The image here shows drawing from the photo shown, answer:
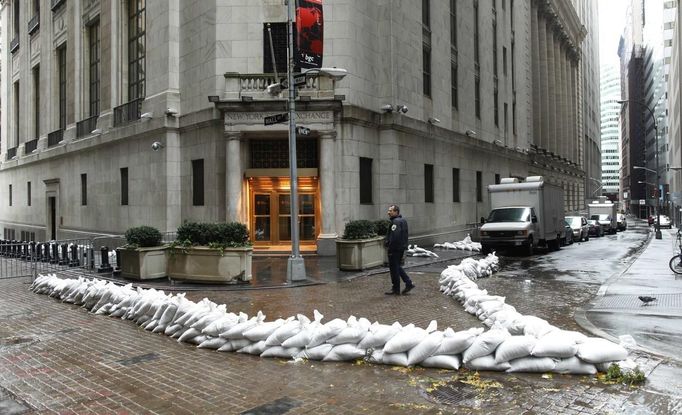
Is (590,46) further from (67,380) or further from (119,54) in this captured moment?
(67,380)

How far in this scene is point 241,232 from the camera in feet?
44.8

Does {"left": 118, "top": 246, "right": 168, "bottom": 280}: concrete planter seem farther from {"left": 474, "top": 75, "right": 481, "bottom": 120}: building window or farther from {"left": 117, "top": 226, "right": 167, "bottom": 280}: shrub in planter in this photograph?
{"left": 474, "top": 75, "right": 481, "bottom": 120}: building window

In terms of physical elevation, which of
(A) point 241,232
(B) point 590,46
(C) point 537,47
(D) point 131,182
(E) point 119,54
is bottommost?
(A) point 241,232

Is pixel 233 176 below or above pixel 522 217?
above

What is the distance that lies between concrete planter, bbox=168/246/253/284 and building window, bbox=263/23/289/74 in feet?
34.5

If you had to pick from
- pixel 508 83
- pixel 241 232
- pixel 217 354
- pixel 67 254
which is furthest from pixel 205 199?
pixel 508 83

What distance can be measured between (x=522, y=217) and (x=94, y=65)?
25932 mm

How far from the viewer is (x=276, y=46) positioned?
2183cm

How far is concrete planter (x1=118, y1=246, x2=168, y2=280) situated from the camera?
14.1 metres

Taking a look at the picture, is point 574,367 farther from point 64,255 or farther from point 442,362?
point 64,255

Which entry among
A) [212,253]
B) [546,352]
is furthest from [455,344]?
[212,253]

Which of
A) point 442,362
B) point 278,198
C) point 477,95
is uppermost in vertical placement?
point 477,95

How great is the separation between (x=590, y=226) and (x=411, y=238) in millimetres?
21707

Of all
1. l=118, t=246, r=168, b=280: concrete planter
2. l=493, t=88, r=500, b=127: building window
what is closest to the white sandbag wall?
l=118, t=246, r=168, b=280: concrete planter
